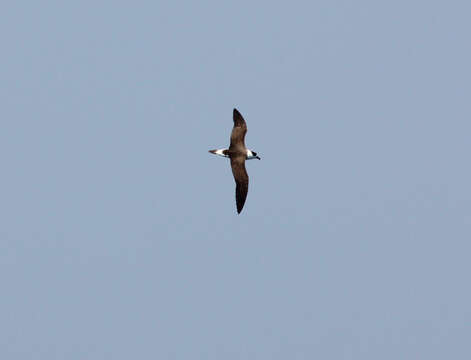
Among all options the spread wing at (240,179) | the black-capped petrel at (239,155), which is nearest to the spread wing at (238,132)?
the black-capped petrel at (239,155)

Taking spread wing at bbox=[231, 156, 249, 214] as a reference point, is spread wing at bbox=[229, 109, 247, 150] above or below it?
above

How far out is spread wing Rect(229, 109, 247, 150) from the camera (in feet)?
359

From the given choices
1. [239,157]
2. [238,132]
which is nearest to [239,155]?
[239,157]

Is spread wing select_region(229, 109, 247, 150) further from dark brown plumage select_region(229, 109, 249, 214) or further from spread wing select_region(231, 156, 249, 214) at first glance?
spread wing select_region(231, 156, 249, 214)

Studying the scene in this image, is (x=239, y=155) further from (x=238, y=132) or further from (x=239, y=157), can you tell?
(x=238, y=132)

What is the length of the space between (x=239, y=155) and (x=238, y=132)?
5.83 feet

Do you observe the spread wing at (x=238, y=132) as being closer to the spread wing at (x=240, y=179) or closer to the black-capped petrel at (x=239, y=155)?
the black-capped petrel at (x=239, y=155)

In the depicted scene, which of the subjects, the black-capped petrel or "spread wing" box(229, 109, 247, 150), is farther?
"spread wing" box(229, 109, 247, 150)

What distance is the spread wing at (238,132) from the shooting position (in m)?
109

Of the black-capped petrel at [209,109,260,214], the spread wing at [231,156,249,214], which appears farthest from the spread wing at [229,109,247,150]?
the spread wing at [231,156,249,214]

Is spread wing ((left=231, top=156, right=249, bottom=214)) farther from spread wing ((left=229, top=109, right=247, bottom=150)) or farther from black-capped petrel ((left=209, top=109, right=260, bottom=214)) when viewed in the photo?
spread wing ((left=229, top=109, right=247, bottom=150))

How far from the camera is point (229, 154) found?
109 m

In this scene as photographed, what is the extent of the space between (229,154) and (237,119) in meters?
2.63

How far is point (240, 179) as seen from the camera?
4264 inches
